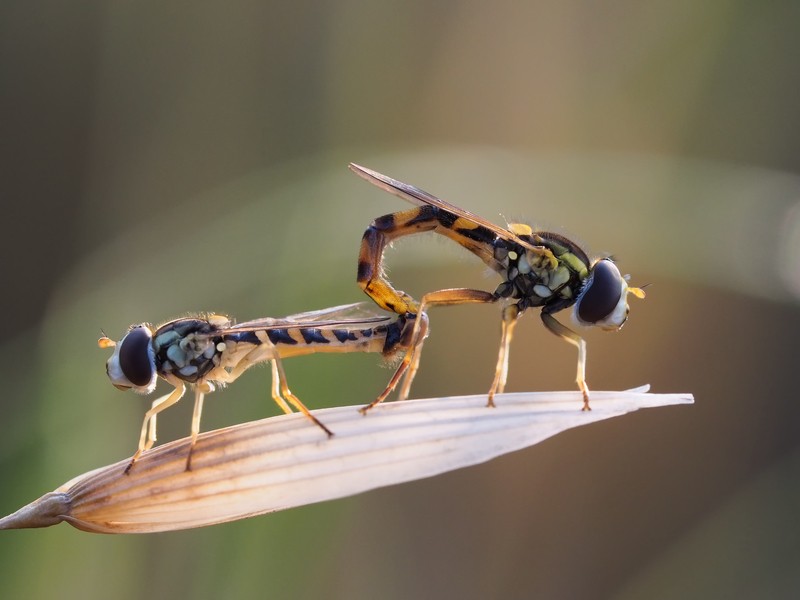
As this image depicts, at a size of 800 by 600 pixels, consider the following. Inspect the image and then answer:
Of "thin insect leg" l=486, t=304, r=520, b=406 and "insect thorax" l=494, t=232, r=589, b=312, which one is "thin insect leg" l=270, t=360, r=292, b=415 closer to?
"thin insect leg" l=486, t=304, r=520, b=406

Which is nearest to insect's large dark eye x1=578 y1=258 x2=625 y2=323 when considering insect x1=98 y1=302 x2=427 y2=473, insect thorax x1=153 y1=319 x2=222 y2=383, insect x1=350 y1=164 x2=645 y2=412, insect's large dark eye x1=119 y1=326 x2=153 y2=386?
insect x1=350 y1=164 x2=645 y2=412

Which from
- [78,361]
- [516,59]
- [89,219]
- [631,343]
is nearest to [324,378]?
[78,361]

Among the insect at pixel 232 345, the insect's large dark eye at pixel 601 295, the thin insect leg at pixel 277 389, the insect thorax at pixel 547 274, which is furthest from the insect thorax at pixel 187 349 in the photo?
the insect's large dark eye at pixel 601 295

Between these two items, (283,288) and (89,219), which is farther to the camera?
(89,219)

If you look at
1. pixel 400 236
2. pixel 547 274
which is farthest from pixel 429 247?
pixel 547 274

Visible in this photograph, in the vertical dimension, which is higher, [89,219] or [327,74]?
[327,74]

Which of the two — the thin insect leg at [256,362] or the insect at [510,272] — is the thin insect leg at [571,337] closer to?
the insect at [510,272]

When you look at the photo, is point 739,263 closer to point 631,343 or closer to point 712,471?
point 631,343
